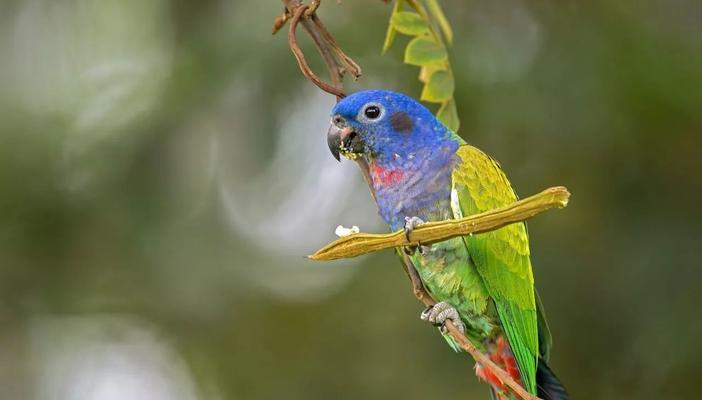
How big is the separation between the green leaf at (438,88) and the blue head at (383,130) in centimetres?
48

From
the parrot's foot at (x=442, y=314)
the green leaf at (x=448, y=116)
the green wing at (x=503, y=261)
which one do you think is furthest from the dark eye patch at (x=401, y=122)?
the parrot's foot at (x=442, y=314)

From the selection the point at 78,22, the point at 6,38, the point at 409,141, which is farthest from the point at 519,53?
the point at 6,38

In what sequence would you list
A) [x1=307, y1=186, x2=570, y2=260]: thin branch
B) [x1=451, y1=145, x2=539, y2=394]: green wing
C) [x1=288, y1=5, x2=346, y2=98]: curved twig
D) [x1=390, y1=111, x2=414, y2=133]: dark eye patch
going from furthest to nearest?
[x1=390, y1=111, x2=414, y2=133]: dark eye patch < [x1=451, y1=145, x2=539, y2=394]: green wing < [x1=288, y1=5, x2=346, y2=98]: curved twig < [x1=307, y1=186, x2=570, y2=260]: thin branch

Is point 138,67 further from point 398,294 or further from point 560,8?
point 560,8

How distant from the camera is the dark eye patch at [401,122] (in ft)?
10.3

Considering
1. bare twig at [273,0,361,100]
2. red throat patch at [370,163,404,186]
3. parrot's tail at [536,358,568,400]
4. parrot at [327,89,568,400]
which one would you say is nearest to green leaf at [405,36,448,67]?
bare twig at [273,0,361,100]

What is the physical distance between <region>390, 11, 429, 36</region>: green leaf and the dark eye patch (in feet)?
1.86

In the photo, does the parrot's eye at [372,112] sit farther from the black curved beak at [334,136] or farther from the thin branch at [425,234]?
the thin branch at [425,234]

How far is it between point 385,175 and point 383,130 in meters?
0.15

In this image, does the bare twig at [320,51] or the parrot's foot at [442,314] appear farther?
the parrot's foot at [442,314]

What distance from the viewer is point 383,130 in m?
3.12

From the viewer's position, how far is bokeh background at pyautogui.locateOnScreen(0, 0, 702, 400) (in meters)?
4.34

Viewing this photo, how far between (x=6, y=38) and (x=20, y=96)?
1.11 feet

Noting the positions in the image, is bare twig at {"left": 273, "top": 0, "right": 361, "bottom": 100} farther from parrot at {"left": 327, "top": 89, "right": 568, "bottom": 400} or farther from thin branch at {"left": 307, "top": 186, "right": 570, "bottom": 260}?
parrot at {"left": 327, "top": 89, "right": 568, "bottom": 400}
